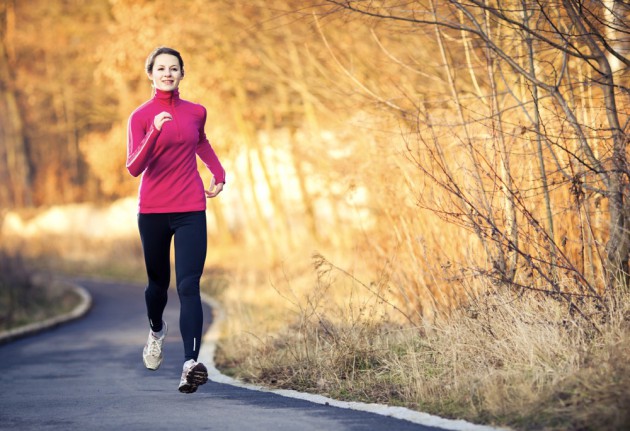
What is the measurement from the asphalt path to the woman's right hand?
5.70ft

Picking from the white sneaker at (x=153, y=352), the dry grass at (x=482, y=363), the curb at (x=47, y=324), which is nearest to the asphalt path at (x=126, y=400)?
the white sneaker at (x=153, y=352)

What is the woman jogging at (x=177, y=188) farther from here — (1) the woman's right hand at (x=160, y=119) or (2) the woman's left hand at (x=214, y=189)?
(2) the woman's left hand at (x=214, y=189)

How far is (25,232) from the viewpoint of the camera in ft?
123

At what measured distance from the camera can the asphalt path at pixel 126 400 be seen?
19.9 feet

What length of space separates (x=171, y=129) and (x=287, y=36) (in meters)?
11.5

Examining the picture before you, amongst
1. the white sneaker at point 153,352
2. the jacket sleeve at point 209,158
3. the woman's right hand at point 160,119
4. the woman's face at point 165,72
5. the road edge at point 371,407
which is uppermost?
the woman's face at point 165,72

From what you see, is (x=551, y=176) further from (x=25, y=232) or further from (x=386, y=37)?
(x=25, y=232)

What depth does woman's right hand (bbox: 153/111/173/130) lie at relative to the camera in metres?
6.79

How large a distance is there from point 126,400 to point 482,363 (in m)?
2.40

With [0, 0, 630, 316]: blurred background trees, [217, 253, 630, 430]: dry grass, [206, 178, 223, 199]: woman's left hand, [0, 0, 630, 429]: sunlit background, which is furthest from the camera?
[0, 0, 630, 316]: blurred background trees

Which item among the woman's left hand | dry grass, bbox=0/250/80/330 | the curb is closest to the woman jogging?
the woman's left hand

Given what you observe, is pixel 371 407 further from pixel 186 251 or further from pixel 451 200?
pixel 451 200

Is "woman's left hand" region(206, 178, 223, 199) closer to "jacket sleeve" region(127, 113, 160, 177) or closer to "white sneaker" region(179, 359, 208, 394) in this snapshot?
"jacket sleeve" region(127, 113, 160, 177)

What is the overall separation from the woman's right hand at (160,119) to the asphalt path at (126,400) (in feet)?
5.70
